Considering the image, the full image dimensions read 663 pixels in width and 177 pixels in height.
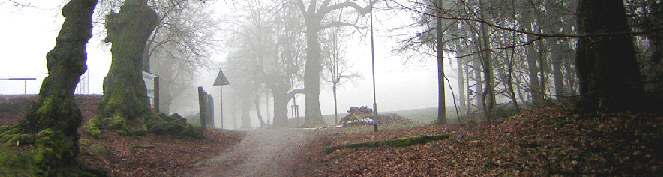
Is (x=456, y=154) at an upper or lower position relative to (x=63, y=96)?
lower

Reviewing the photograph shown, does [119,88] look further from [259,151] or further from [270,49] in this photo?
[270,49]

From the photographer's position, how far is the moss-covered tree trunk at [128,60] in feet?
39.1

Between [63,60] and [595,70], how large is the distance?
8.49 meters

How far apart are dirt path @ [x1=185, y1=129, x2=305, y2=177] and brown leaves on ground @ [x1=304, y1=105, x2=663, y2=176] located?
0.77 meters

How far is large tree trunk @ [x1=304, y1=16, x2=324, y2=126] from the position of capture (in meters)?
25.5

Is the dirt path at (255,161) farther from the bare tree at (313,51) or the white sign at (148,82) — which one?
the bare tree at (313,51)

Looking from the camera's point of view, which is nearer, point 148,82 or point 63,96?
point 63,96

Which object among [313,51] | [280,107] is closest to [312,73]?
[313,51]

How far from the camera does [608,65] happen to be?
656 centimetres

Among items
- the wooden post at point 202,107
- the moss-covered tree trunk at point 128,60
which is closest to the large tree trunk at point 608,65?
Result: the moss-covered tree trunk at point 128,60

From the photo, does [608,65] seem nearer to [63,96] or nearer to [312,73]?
[63,96]

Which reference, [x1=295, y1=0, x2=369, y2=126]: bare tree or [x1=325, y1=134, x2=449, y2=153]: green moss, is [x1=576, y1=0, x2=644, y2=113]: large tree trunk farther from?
[x1=295, y1=0, x2=369, y2=126]: bare tree

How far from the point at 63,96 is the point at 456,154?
21.0 ft

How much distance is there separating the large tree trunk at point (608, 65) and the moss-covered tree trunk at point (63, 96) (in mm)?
7821
